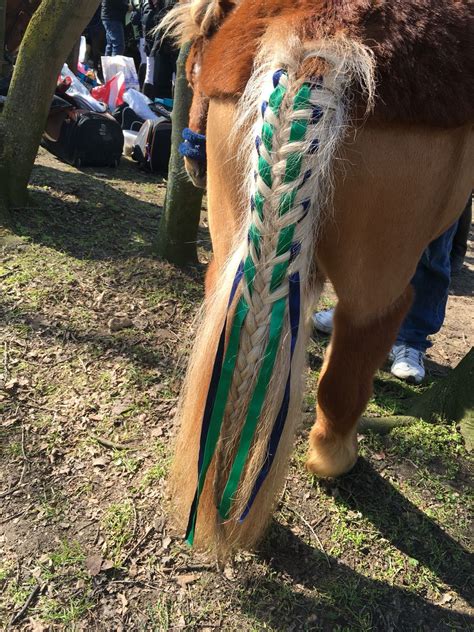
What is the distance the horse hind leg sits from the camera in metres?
1.45

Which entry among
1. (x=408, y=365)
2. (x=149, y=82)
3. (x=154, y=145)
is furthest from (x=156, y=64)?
(x=408, y=365)

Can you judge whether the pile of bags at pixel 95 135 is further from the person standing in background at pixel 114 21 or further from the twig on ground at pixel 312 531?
the twig on ground at pixel 312 531

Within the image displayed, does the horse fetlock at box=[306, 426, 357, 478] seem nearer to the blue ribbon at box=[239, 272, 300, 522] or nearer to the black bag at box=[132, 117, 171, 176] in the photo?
the blue ribbon at box=[239, 272, 300, 522]

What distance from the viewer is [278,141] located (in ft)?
3.58

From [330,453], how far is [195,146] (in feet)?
3.78

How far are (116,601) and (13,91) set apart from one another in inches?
118

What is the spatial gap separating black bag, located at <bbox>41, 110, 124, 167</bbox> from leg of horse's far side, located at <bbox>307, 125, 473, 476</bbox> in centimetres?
383

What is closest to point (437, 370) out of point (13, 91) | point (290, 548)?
point (290, 548)

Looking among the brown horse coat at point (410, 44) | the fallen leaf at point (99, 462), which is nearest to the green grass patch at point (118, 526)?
the fallen leaf at point (99, 462)

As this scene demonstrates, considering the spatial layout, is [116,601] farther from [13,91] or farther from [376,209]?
[13,91]

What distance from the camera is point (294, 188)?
1.10m

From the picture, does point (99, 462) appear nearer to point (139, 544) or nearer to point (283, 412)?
point (139, 544)

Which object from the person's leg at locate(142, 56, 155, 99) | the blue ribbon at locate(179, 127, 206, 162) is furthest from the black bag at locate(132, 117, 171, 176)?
the blue ribbon at locate(179, 127, 206, 162)

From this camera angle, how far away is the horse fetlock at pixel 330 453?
5.82ft
